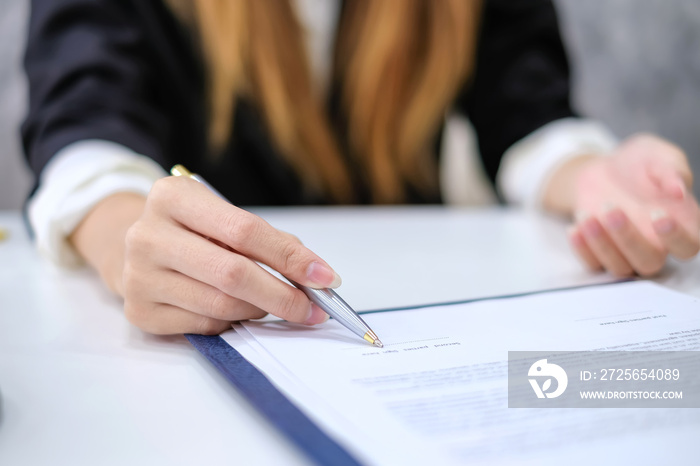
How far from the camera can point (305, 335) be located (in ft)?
1.09

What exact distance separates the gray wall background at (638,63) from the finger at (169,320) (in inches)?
49.6

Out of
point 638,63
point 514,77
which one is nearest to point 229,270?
point 514,77

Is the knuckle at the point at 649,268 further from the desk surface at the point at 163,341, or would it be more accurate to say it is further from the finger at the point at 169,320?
the finger at the point at 169,320

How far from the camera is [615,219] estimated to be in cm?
45

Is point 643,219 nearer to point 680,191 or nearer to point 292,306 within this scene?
point 680,191

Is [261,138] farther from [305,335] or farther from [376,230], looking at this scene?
[305,335]

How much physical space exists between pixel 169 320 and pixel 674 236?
38cm

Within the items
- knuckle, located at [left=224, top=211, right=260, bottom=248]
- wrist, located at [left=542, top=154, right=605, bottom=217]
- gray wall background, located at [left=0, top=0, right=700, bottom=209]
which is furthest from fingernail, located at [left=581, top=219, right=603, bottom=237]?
gray wall background, located at [left=0, top=0, right=700, bottom=209]

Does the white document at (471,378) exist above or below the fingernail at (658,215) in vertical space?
below

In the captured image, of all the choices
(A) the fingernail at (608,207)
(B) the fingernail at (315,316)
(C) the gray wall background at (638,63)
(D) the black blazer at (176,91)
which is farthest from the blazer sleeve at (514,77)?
(B) the fingernail at (315,316)

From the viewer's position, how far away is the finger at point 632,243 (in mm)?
450

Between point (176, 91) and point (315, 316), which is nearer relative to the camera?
point (315, 316)

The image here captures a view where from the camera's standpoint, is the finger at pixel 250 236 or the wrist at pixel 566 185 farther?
the wrist at pixel 566 185

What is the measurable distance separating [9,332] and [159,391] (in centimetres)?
15
